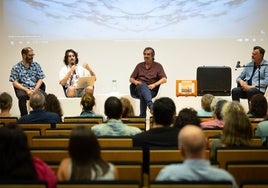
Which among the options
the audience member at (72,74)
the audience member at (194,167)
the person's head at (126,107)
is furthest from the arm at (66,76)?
the audience member at (194,167)

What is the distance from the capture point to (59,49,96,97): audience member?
777 cm

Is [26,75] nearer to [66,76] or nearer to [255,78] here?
[66,76]

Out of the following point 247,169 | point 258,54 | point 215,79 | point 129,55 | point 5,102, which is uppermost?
point 129,55

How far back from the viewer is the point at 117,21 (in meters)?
9.85

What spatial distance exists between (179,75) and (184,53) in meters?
0.48

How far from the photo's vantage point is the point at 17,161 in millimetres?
2506

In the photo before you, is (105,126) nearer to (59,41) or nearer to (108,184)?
(108,184)

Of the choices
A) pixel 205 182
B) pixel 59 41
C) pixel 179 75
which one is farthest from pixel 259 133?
pixel 59 41

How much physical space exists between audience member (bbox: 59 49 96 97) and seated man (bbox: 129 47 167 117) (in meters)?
0.80

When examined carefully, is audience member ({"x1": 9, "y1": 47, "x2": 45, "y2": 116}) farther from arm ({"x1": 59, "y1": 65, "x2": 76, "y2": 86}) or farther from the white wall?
the white wall

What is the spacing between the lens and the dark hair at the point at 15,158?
2.48 m

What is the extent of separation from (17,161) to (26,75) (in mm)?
5481

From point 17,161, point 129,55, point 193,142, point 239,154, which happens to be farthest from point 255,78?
point 17,161

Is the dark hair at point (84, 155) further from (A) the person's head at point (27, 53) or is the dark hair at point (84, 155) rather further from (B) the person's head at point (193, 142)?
(A) the person's head at point (27, 53)
